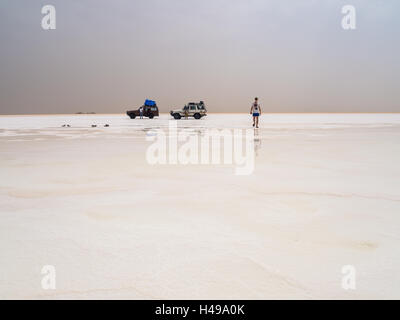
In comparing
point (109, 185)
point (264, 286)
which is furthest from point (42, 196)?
point (264, 286)

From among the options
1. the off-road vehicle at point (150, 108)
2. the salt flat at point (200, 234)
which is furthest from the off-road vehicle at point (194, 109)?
the salt flat at point (200, 234)

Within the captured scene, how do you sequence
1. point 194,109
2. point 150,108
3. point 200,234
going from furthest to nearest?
point 150,108
point 194,109
point 200,234

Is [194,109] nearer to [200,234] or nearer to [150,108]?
[150,108]

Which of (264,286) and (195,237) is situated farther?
(195,237)

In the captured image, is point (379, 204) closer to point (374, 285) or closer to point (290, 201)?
point (290, 201)

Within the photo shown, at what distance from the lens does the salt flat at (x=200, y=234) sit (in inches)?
88.6

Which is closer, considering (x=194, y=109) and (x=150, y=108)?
(x=194, y=109)

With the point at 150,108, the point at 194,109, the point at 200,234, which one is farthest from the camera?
the point at 150,108

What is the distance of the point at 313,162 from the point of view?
7559mm

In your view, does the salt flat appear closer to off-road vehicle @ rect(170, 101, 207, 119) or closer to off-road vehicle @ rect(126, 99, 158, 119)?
off-road vehicle @ rect(170, 101, 207, 119)

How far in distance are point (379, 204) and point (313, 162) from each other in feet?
11.3

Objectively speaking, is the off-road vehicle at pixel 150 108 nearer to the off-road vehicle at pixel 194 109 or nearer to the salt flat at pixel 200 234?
the off-road vehicle at pixel 194 109

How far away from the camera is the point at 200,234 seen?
125 inches

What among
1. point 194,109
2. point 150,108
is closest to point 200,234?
point 194,109
